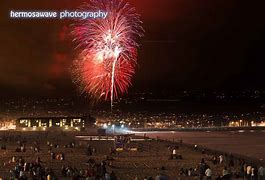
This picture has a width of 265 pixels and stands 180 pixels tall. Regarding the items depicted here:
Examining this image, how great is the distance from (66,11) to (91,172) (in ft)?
46.4

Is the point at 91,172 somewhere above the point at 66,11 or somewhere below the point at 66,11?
below

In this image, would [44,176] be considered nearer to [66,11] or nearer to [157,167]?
[157,167]

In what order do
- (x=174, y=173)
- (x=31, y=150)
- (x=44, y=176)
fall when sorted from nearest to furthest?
(x=44, y=176), (x=174, y=173), (x=31, y=150)

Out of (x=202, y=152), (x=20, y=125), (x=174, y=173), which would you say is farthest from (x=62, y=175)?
(x=20, y=125)

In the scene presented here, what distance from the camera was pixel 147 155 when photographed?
40.6 metres

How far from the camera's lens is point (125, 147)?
46531 mm

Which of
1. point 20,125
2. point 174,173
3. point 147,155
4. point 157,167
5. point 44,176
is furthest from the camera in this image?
point 20,125

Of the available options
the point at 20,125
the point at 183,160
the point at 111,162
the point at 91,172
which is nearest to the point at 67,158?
the point at 111,162

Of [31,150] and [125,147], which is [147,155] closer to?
[125,147]

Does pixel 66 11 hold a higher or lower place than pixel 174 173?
higher

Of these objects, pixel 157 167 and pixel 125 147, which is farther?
pixel 125 147

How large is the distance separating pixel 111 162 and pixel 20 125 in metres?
68.3

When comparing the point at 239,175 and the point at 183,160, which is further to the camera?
the point at 183,160

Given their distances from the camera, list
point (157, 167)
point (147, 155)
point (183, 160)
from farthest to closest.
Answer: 1. point (147, 155)
2. point (183, 160)
3. point (157, 167)
